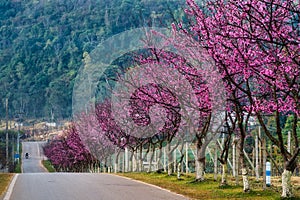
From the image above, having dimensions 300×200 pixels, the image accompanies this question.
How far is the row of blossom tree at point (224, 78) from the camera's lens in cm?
1273

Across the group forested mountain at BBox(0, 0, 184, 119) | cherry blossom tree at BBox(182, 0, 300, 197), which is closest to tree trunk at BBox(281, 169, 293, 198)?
cherry blossom tree at BBox(182, 0, 300, 197)

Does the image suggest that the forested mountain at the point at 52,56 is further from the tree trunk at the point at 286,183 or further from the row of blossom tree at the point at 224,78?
the tree trunk at the point at 286,183

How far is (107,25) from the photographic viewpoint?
176625mm

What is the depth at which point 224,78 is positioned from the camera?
54.6 ft

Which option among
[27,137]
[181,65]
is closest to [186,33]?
[181,65]

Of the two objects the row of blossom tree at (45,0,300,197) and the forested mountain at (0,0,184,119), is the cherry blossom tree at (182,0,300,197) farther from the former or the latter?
the forested mountain at (0,0,184,119)

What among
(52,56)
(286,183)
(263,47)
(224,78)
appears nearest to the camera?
(263,47)

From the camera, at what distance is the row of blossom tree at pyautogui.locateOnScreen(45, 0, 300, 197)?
501 inches

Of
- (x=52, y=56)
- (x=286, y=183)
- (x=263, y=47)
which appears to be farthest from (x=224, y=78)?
(x=52, y=56)

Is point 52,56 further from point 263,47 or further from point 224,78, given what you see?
point 263,47

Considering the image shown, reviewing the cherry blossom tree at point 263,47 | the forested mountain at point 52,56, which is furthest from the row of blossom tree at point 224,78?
the forested mountain at point 52,56

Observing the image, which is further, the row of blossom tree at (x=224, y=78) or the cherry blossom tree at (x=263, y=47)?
the row of blossom tree at (x=224, y=78)

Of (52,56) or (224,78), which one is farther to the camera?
(52,56)

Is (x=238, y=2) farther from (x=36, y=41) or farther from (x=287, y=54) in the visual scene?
(x=36, y=41)
